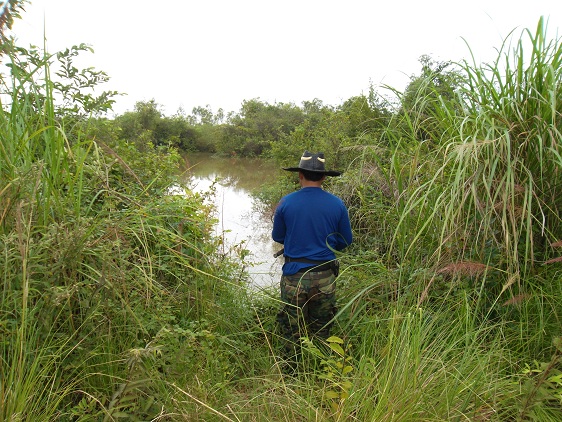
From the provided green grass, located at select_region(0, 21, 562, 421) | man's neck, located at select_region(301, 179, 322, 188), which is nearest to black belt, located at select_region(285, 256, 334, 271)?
green grass, located at select_region(0, 21, 562, 421)

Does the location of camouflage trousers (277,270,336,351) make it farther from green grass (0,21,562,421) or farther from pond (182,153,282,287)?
pond (182,153,282,287)

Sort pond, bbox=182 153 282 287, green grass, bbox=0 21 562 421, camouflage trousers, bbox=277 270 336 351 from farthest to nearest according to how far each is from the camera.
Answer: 1. pond, bbox=182 153 282 287
2. camouflage trousers, bbox=277 270 336 351
3. green grass, bbox=0 21 562 421

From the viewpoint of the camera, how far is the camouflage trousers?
A: 128 inches

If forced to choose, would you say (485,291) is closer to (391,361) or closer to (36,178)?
(391,361)

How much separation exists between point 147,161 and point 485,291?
2846 mm

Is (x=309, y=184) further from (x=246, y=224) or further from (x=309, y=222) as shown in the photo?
(x=246, y=224)

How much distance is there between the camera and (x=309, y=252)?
129 inches

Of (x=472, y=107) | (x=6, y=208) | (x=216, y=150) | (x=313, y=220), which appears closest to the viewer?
(x=6, y=208)

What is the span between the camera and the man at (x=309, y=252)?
3.26 metres

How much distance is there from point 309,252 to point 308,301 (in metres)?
0.34

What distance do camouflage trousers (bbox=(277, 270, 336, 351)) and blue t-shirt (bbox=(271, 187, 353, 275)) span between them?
3.4 inches

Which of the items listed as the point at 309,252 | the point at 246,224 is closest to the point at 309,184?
the point at 309,252

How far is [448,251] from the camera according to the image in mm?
2801

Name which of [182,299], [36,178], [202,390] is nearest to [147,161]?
[182,299]
